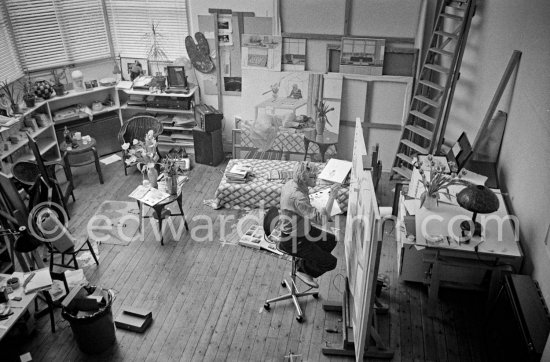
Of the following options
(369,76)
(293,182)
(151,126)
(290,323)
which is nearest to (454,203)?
(293,182)

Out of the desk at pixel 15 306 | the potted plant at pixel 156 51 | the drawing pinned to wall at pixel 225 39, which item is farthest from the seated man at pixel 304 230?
the potted plant at pixel 156 51

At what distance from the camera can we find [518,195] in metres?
4.79

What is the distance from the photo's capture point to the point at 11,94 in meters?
6.95

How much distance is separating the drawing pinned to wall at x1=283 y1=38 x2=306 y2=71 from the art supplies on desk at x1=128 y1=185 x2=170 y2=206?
2.87 meters

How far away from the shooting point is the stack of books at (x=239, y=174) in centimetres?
671

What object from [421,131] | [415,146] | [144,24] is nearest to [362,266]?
[415,146]

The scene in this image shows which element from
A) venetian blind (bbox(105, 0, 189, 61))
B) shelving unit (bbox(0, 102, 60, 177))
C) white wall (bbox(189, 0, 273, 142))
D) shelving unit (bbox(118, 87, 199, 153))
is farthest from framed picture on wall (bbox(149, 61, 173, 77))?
shelving unit (bbox(0, 102, 60, 177))

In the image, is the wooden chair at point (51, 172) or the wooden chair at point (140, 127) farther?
the wooden chair at point (140, 127)

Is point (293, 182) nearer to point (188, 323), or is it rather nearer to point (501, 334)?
point (188, 323)

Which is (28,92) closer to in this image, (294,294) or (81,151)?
(81,151)

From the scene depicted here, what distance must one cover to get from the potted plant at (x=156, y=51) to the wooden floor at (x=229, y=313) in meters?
2.71

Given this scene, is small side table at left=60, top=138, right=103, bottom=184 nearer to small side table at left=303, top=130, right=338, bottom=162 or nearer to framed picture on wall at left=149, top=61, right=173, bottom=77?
framed picture on wall at left=149, top=61, right=173, bottom=77

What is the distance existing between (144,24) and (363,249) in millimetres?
5927

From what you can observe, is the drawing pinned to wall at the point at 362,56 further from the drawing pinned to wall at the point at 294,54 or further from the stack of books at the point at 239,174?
the stack of books at the point at 239,174
